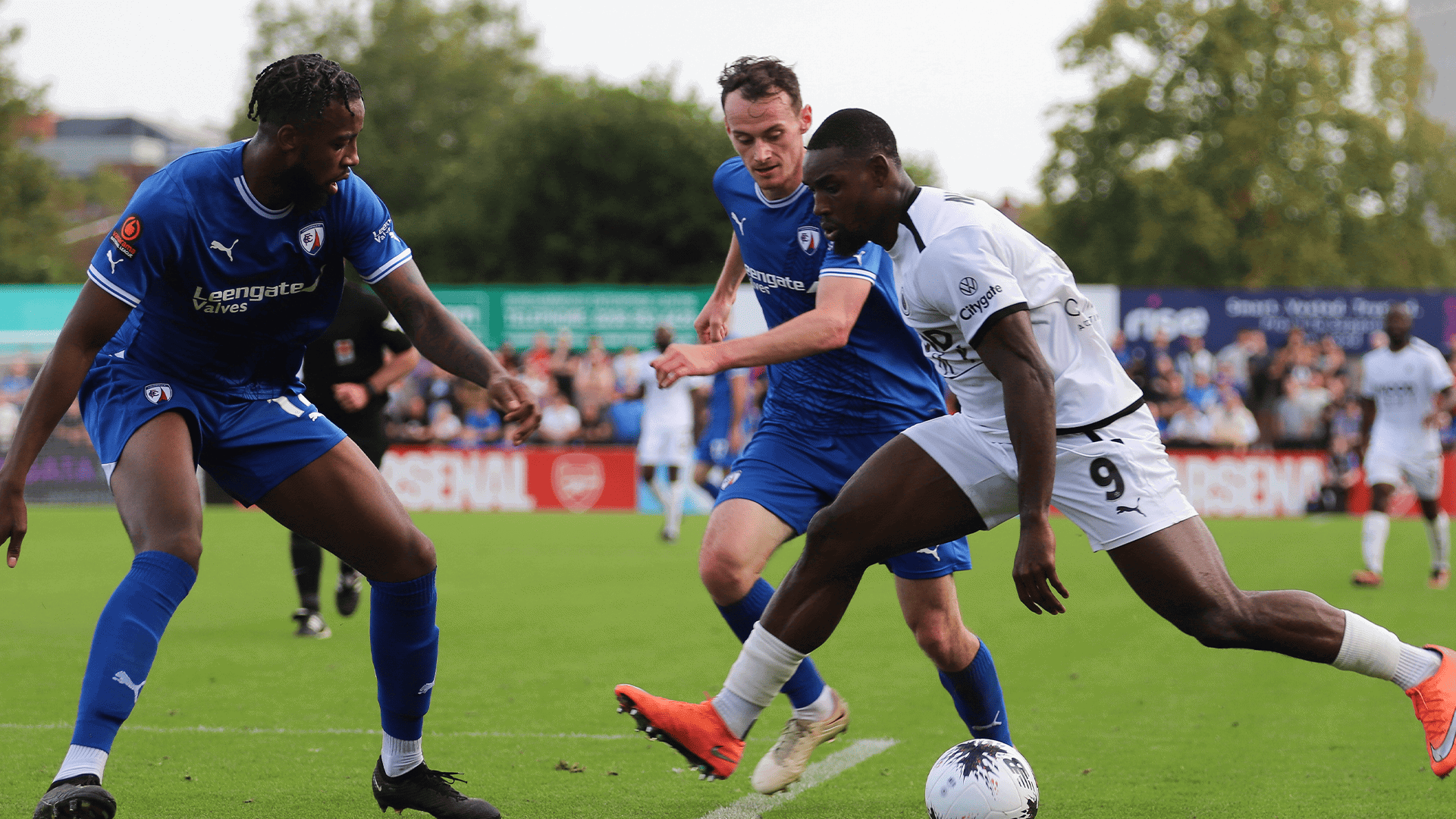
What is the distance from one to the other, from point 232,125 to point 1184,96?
3673cm

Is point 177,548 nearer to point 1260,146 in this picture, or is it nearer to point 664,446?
point 664,446

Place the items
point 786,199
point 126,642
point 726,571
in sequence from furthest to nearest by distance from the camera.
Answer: point 786,199 < point 726,571 < point 126,642

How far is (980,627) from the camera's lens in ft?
30.8

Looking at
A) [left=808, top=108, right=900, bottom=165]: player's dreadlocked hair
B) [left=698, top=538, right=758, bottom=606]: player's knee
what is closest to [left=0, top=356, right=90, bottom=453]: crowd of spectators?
[left=698, top=538, right=758, bottom=606]: player's knee

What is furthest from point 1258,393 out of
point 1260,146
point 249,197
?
point 1260,146

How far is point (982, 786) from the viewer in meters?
4.12

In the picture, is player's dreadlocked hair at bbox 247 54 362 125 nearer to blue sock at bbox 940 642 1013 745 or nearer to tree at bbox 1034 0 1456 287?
blue sock at bbox 940 642 1013 745

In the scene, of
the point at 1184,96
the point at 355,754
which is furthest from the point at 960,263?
the point at 1184,96

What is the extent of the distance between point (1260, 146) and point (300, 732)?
4411 cm

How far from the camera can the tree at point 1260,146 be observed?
44.9 metres

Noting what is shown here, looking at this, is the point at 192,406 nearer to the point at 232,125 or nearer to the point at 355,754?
the point at 355,754

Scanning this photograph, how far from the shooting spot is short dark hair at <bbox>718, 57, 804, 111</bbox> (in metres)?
4.93

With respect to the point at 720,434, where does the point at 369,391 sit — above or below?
above

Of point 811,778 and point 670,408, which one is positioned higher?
point 811,778
